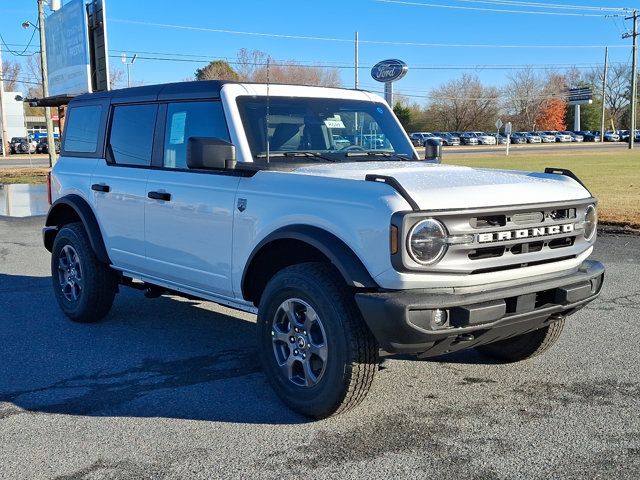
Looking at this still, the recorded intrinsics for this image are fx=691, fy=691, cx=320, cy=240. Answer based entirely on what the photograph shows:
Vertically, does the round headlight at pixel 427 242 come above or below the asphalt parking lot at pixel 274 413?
above

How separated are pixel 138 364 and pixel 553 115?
113 meters

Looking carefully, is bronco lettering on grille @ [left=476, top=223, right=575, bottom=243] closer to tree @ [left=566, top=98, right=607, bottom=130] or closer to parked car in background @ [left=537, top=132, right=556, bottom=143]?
parked car in background @ [left=537, top=132, right=556, bottom=143]

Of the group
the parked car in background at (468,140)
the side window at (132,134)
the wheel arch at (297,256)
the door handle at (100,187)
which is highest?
the parked car in background at (468,140)

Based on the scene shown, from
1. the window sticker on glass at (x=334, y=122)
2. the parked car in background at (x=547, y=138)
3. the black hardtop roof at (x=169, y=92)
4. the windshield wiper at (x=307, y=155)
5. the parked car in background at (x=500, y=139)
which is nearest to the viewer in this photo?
the windshield wiper at (x=307, y=155)

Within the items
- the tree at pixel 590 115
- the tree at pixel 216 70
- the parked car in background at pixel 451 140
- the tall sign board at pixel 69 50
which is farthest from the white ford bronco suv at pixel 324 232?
the tree at pixel 590 115

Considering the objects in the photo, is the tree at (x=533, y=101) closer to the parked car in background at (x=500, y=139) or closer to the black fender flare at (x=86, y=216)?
the parked car in background at (x=500, y=139)

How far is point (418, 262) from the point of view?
355 cm

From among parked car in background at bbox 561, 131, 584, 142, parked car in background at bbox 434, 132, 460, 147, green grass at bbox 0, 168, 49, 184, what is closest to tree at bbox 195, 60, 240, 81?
green grass at bbox 0, 168, 49, 184

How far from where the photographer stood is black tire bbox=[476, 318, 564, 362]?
15.7 feet

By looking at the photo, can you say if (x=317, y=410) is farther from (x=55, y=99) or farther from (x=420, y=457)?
(x=55, y=99)

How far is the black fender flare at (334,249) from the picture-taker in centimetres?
365

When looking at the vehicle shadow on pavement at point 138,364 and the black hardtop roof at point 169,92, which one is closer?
the vehicle shadow on pavement at point 138,364

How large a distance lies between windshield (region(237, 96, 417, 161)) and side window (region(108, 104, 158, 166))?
104 centimetres

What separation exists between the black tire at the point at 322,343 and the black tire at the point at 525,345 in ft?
5.04
